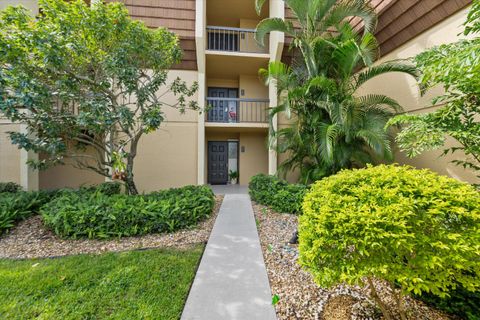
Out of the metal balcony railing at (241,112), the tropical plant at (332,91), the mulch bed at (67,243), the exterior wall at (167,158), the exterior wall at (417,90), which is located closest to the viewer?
the mulch bed at (67,243)

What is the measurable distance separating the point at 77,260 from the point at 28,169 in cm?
598

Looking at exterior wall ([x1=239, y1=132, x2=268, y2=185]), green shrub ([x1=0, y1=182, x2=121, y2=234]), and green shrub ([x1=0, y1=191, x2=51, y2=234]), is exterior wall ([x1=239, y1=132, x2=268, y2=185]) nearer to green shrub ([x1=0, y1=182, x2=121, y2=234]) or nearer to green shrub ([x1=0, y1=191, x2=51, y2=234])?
green shrub ([x1=0, y1=182, x2=121, y2=234])

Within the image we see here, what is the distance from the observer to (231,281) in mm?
2691

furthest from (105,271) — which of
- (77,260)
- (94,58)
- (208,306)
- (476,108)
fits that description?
(476,108)

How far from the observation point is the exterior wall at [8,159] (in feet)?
23.0

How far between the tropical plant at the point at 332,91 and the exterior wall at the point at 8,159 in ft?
28.5

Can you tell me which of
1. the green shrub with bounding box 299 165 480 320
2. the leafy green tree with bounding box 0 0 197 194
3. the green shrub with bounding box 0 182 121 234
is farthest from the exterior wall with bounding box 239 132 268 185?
the green shrub with bounding box 299 165 480 320

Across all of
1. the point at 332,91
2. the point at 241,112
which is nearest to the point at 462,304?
the point at 332,91

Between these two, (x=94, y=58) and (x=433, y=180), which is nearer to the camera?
(x=433, y=180)

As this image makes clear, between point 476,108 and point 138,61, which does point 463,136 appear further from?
point 138,61

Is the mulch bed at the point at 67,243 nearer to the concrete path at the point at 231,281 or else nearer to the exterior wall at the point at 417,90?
the concrete path at the point at 231,281

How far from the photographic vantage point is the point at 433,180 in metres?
2.02

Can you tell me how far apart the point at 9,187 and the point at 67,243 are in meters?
4.70

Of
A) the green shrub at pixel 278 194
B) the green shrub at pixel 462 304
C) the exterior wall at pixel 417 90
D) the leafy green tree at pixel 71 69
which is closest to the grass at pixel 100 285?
the leafy green tree at pixel 71 69
